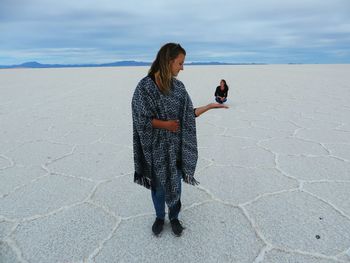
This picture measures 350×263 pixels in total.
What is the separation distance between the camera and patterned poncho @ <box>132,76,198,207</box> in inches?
65.4

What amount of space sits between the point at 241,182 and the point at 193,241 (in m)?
0.91

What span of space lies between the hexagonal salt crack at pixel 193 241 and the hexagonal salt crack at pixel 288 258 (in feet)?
0.25

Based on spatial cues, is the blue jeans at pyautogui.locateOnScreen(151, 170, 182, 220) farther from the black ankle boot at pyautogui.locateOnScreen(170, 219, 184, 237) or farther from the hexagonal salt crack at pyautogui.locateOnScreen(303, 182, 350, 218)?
the hexagonal salt crack at pyautogui.locateOnScreen(303, 182, 350, 218)

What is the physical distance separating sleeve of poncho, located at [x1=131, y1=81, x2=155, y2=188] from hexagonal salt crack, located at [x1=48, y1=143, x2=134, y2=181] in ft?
3.48

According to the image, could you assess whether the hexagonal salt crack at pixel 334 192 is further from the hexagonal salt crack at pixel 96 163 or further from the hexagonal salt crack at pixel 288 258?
the hexagonal salt crack at pixel 96 163

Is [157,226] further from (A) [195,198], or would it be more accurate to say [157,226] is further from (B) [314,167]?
(B) [314,167]

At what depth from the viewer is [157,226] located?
79.0 inches

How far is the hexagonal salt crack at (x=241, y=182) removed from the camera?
2.46 m

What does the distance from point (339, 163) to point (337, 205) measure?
3.01 ft

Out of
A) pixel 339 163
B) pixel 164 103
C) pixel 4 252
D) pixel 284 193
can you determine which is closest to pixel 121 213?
pixel 4 252

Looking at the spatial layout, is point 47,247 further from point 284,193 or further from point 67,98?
point 67,98

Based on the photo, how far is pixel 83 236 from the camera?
6.50ft

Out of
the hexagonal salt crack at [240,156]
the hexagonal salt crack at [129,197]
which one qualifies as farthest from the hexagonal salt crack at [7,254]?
the hexagonal salt crack at [240,156]

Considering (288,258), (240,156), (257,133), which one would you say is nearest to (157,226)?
(288,258)
